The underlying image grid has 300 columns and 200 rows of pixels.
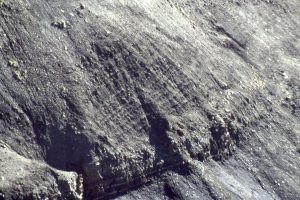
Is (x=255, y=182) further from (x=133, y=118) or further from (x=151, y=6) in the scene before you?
(x=151, y=6)

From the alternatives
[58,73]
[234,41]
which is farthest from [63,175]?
[234,41]

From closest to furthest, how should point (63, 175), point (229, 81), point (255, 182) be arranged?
1. point (63, 175)
2. point (255, 182)
3. point (229, 81)

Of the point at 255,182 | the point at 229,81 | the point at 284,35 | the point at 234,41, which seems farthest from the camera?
A: the point at 284,35

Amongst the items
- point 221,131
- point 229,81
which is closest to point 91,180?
point 221,131

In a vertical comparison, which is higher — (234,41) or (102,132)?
(234,41)

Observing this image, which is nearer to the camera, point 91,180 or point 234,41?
point 91,180

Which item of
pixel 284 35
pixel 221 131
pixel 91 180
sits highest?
pixel 284 35
